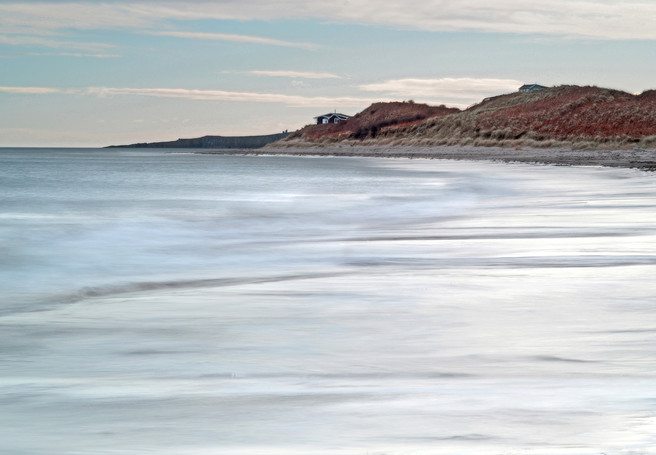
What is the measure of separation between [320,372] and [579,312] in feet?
7.75

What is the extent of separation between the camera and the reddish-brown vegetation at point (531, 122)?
7650 centimetres

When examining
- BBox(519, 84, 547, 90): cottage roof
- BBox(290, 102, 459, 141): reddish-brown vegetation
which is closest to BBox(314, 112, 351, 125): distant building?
BBox(290, 102, 459, 141): reddish-brown vegetation

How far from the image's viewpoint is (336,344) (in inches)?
236

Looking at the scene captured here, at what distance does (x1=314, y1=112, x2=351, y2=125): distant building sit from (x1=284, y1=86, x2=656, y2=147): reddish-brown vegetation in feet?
29.2

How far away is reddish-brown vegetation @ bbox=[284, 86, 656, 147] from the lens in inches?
3012

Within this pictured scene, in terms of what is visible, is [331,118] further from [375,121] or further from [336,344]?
[336,344]

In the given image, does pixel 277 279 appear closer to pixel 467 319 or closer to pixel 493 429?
pixel 467 319

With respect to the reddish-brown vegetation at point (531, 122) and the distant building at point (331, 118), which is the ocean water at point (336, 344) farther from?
the distant building at point (331, 118)

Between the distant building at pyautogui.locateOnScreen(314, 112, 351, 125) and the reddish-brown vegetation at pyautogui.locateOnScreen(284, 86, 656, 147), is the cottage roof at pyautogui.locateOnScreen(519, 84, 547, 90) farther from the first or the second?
the distant building at pyautogui.locateOnScreen(314, 112, 351, 125)

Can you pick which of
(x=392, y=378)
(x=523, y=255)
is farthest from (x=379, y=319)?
(x=523, y=255)

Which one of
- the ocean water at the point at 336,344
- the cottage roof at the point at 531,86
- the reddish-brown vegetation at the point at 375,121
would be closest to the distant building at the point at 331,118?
the reddish-brown vegetation at the point at 375,121

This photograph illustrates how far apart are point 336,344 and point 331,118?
430ft

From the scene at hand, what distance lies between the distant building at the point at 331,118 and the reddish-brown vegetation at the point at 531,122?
8.90 m

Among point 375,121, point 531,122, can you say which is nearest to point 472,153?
point 531,122
